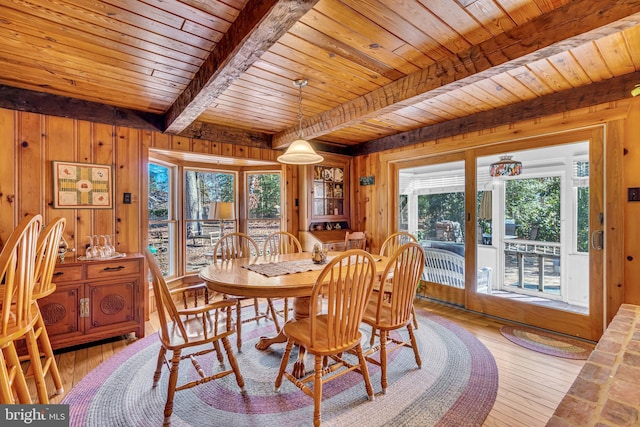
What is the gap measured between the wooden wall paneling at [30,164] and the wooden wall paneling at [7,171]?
0.04 metres

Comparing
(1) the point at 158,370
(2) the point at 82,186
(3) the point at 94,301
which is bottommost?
(1) the point at 158,370

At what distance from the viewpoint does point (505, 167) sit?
11.2 ft

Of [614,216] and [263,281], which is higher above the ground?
[614,216]

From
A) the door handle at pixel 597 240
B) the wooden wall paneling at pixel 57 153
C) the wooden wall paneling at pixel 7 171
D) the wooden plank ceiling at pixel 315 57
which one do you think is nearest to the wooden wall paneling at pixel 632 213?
the door handle at pixel 597 240

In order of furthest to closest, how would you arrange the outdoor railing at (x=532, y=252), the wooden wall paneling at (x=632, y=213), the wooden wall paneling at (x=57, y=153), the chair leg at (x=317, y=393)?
the outdoor railing at (x=532, y=252)
the wooden wall paneling at (x=57, y=153)
the wooden wall paneling at (x=632, y=213)
the chair leg at (x=317, y=393)

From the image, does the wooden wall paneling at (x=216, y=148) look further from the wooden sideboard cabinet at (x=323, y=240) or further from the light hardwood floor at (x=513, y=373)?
the light hardwood floor at (x=513, y=373)

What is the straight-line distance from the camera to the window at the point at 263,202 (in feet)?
15.3

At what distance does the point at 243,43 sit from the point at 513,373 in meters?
2.92

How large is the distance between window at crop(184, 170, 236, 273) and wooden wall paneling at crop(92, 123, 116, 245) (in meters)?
1.10

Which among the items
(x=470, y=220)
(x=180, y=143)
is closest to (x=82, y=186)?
(x=180, y=143)

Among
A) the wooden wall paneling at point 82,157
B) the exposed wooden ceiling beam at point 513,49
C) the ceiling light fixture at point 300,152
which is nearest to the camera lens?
the exposed wooden ceiling beam at point 513,49

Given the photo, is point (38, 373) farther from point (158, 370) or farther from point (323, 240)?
point (323, 240)

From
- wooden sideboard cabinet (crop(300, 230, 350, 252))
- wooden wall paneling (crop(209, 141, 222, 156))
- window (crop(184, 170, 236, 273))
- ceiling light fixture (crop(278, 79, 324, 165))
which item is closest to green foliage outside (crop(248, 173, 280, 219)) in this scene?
window (crop(184, 170, 236, 273))

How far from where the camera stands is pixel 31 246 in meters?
1.46
